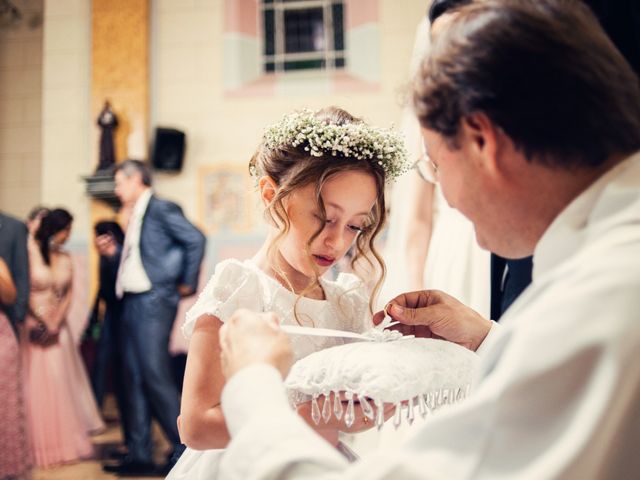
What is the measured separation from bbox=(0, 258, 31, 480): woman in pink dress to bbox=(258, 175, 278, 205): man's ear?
2597 mm

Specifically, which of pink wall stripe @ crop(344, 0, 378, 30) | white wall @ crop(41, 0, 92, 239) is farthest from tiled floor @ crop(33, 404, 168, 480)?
pink wall stripe @ crop(344, 0, 378, 30)

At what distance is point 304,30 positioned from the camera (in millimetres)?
7004

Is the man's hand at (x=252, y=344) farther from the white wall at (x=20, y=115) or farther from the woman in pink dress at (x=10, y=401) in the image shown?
the white wall at (x=20, y=115)

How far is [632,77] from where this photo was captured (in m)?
0.86

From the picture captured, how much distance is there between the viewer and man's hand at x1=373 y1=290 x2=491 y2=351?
4.93 ft

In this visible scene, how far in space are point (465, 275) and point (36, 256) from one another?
154 inches

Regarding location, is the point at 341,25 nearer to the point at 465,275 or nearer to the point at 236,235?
the point at 236,235

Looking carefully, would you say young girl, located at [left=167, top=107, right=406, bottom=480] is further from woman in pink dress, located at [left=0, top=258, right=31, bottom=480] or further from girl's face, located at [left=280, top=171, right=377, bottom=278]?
woman in pink dress, located at [left=0, top=258, right=31, bottom=480]

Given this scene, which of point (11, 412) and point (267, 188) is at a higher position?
point (267, 188)

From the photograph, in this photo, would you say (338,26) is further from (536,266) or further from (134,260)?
(536,266)

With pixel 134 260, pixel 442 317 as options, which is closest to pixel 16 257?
pixel 134 260

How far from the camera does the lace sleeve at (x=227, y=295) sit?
4.87 feet

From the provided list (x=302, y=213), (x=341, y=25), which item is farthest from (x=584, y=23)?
(x=341, y=25)

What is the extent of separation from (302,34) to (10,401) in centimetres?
471
